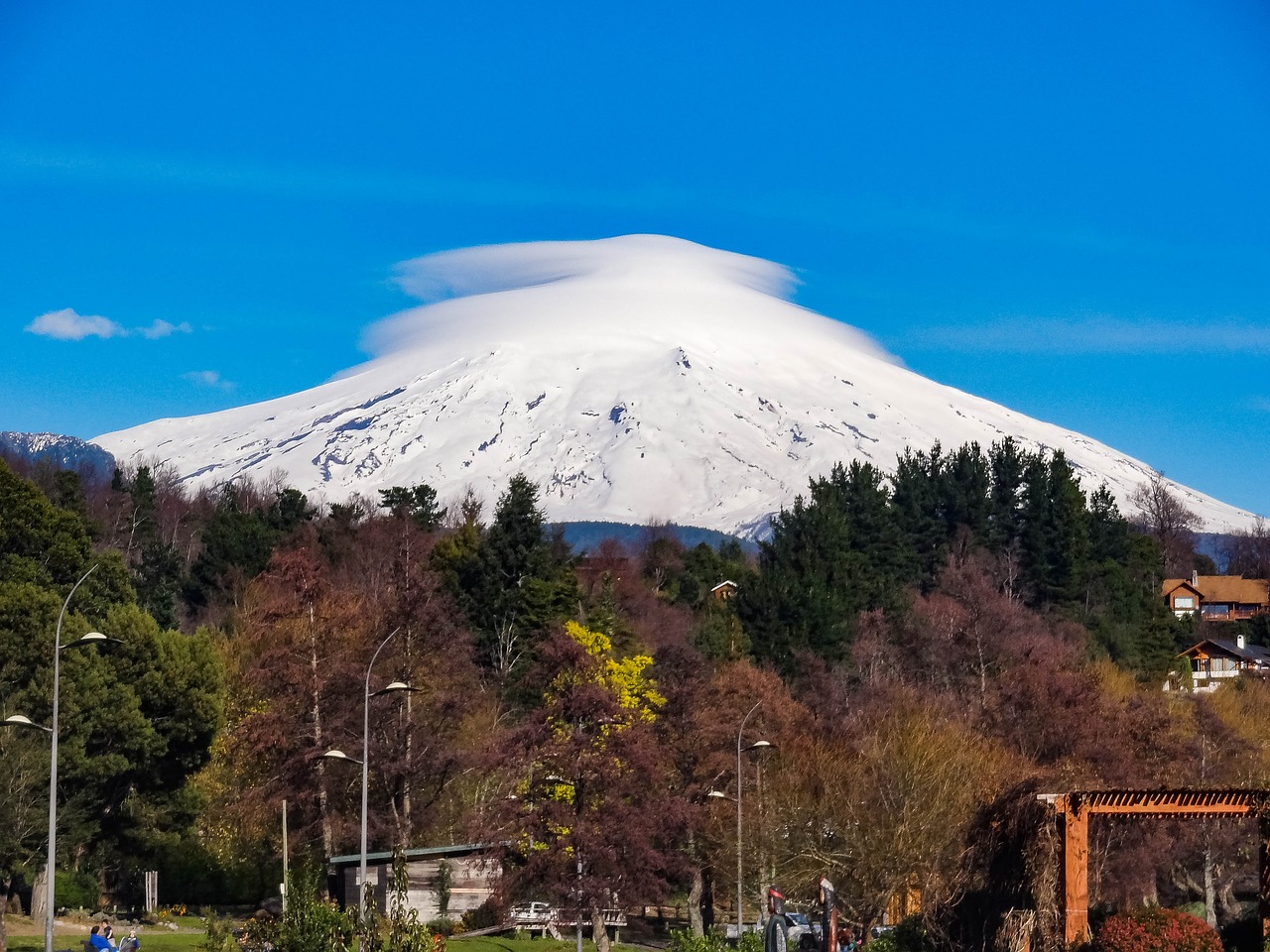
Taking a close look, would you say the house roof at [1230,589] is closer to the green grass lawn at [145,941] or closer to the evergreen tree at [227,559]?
the evergreen tree at [227,559]

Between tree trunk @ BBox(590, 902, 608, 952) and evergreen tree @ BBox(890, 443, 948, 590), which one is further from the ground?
evergreen tree @ BBox(890, 443, 948, 590)

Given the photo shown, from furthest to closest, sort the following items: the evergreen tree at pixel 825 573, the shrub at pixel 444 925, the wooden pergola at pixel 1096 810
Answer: the evergreen tree at pixel 825 573 → the shrub at pixel 444 925 → the wooden pergola at pixel 1096 810

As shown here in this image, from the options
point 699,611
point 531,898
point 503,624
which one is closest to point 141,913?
point 531,898

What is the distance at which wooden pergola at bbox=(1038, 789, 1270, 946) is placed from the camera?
955 inches

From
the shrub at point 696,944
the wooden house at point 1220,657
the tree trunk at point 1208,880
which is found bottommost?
the tree trunk at point 1208,880

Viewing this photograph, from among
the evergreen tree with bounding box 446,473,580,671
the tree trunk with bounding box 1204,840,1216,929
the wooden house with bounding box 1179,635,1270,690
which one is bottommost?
the tree trunk with bounding box 1204,840,1216,929

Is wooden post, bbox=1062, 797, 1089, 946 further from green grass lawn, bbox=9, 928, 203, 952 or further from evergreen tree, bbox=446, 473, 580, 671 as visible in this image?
evergreen tree, bbox=446, 473, 580, 671

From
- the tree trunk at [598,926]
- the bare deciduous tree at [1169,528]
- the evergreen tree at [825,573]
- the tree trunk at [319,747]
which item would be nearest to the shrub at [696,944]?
the tree trunk at [598,926]

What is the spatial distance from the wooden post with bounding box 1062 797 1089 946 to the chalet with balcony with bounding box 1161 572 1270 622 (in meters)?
108

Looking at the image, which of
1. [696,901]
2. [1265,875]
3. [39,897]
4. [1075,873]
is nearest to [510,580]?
[696,901]

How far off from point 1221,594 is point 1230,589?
4.92ft

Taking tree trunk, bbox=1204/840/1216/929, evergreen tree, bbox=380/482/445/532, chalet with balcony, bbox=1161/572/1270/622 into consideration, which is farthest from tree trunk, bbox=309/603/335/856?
chalet with balcony, bbox=1161/572/1270/622

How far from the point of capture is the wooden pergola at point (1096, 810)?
2427cm

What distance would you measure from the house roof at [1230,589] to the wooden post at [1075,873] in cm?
11083
